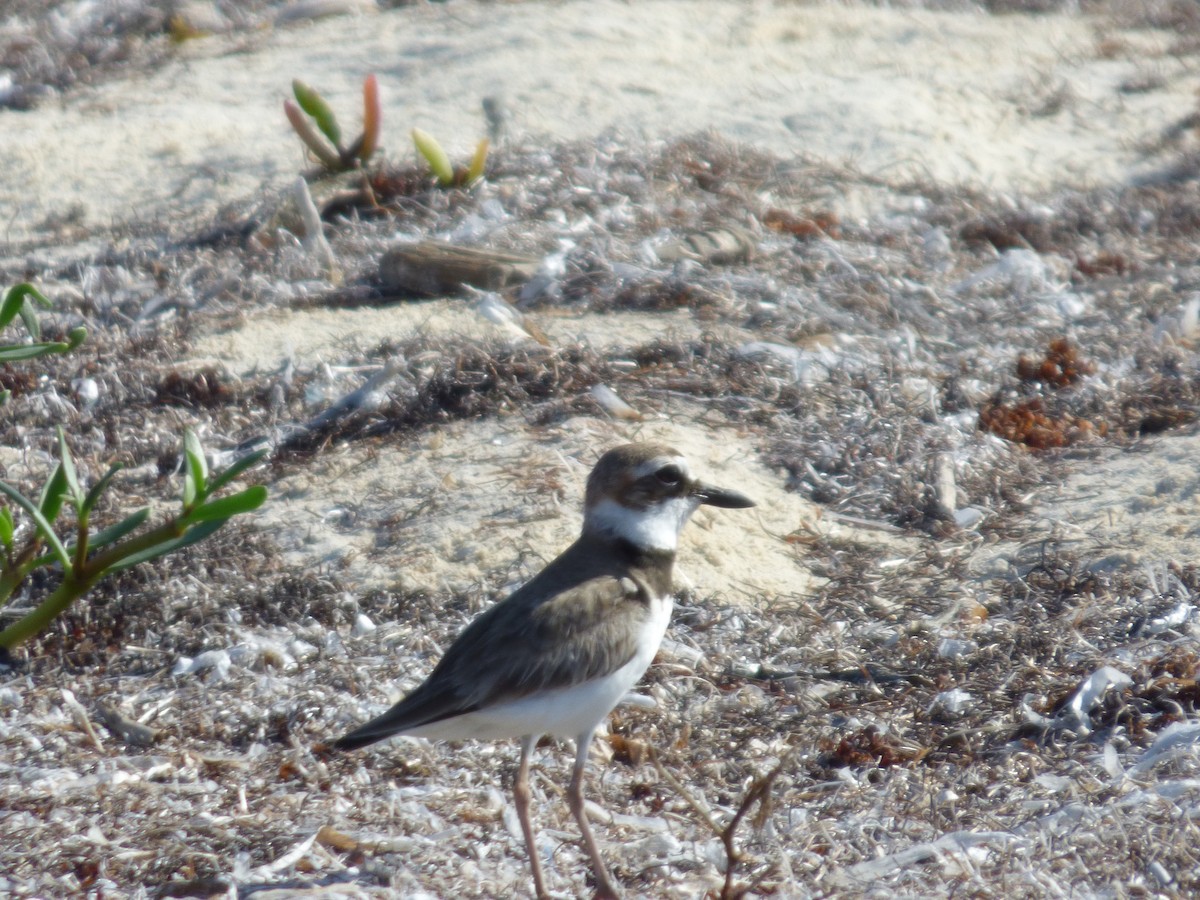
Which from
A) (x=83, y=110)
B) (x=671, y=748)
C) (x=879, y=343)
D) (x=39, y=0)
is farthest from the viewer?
(x=39, y=0)

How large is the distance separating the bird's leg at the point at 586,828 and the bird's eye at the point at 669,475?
2.68 feet

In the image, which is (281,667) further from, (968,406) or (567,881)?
(968,406)

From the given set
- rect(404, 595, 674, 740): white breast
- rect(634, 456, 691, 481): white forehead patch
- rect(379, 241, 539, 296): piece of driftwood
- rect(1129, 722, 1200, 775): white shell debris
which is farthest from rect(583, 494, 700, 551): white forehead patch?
rect(379, 241, 539, 296): piece of driftwood

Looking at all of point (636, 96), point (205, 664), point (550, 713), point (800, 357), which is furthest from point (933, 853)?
point (636, 96)

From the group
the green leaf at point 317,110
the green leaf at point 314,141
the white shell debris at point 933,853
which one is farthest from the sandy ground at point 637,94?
the white shell debris at point 933,853

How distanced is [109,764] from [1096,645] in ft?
10.2

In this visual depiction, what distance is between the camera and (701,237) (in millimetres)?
7336

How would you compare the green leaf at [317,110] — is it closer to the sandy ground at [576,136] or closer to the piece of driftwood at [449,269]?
the sandy ground at [576,136]

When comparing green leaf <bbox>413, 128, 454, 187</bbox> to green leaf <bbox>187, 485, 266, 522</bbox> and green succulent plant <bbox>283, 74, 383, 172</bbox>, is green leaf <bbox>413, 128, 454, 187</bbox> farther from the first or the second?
green leaf <bbox>187, 485, 266, 522</bbox>

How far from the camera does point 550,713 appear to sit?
3689 millimetres

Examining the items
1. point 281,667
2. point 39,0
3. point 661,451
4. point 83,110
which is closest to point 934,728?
point 661,451

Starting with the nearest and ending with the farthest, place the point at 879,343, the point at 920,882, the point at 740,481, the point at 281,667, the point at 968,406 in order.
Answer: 1. the point at 920,882
2. the point at 281,667
3. the point at 740,481
4. the point at 968,406
5. the point at 879,343

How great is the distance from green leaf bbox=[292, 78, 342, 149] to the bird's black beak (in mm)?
4095

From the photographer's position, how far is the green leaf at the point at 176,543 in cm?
362
